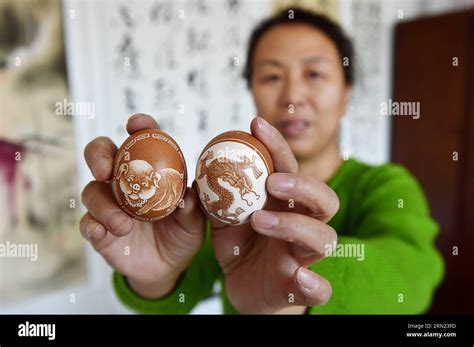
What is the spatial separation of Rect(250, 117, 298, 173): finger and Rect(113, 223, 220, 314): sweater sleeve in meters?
0.18

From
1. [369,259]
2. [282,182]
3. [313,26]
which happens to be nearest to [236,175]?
[282,182]

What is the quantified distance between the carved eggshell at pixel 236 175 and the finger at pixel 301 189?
0.8 inches

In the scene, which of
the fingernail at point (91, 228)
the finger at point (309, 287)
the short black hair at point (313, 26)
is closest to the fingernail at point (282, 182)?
the finger at point (309, 287)

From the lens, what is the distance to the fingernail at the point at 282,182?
17.5 inches

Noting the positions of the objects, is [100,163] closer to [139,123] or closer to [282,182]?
[139,123]

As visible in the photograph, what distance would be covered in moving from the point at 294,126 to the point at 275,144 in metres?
0.30

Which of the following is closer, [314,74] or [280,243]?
[280,243]

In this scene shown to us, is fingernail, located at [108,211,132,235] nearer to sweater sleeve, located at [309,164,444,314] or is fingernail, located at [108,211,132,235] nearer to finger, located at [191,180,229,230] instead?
finger, located at [191,180,229,230]

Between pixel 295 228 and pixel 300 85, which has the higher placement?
pixel 300 85

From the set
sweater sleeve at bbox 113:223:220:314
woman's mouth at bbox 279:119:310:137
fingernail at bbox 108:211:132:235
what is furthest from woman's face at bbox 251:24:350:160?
fingernail at bbox 108:211:132:235

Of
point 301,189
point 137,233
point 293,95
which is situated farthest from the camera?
point 293,95

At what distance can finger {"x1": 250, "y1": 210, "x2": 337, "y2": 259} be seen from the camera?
0.45m

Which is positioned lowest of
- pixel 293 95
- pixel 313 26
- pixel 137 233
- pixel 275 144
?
pixel 137 233

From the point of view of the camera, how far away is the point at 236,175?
0.47 m
